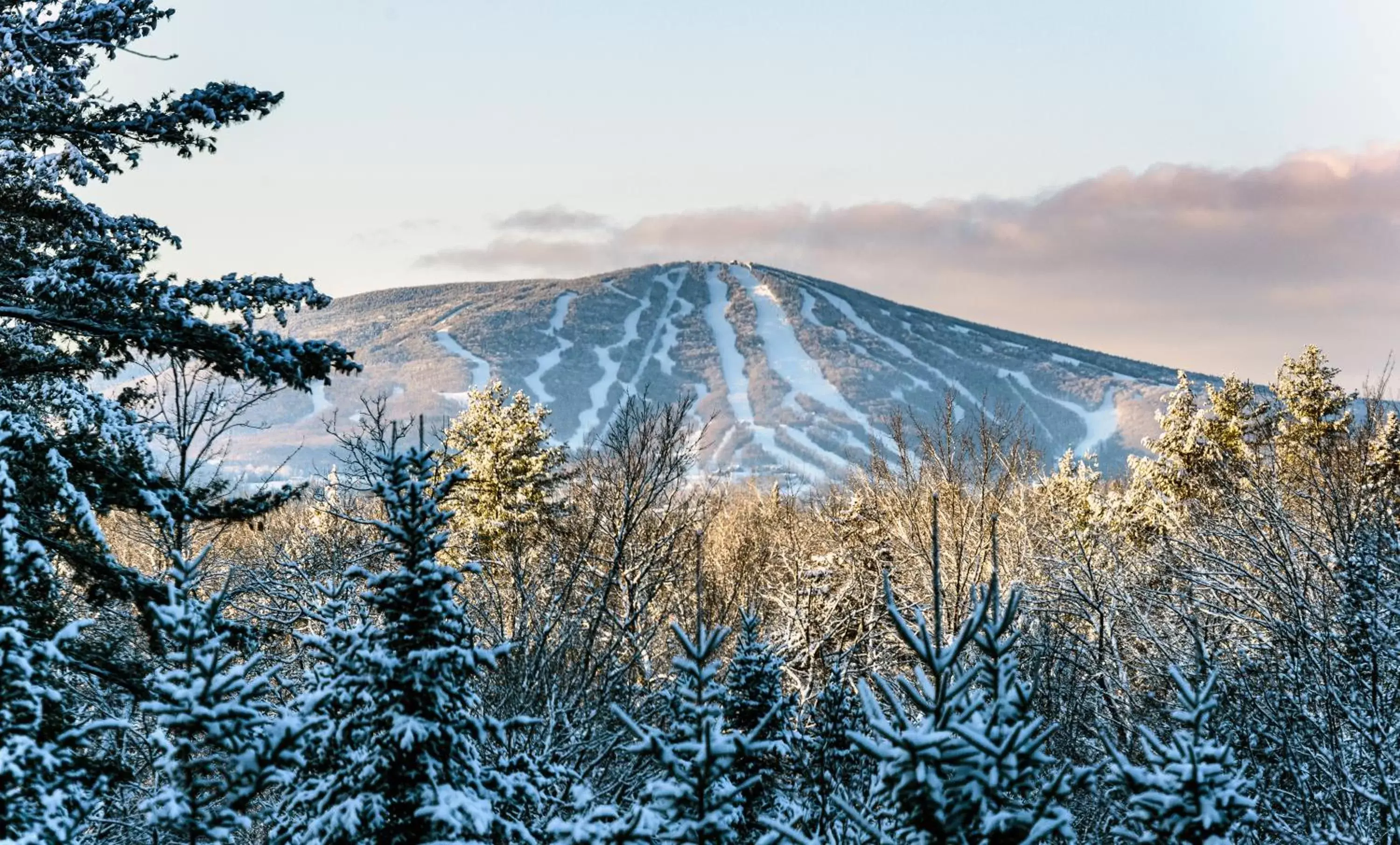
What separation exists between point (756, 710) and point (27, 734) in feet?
15.8

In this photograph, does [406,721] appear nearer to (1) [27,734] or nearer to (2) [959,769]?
(1) [27,734]

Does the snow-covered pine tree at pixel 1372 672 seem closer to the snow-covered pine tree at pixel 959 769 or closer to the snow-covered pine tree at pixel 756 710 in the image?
the snow-covered pine tree at pixel 756 710

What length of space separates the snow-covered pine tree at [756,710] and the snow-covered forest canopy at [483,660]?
35 millimetres

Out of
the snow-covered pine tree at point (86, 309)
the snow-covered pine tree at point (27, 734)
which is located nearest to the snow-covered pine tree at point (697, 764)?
the snow-covered pine tree at point (27, 734)

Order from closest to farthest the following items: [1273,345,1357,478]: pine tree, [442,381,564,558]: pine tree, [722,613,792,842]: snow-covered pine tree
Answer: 1. [722,613,792,842]: snow-covered pine tree
2. [442,381,564,558]: pine tree
3. [1273,345,1357,478]: pine tree

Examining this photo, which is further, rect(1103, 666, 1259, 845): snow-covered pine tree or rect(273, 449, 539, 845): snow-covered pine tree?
rect(273, 449, 539, 845): snow-covered pine tree

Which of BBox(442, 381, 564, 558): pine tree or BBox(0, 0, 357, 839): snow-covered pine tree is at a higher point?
BBox(0, 0, 357, 839): snow-covered pine tree

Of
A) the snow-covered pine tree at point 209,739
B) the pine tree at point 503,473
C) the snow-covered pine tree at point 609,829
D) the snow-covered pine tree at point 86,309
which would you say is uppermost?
the snow-covered pine tree at point 86,309

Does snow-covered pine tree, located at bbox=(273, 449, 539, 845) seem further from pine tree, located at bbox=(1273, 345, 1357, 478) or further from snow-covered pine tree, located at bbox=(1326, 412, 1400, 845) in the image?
pine tree, located at bbox=(1273, 345, 1357, 478)

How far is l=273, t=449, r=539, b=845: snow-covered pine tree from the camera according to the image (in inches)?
187

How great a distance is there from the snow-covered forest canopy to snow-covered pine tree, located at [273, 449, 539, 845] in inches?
0.7

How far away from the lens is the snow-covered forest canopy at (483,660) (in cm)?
433

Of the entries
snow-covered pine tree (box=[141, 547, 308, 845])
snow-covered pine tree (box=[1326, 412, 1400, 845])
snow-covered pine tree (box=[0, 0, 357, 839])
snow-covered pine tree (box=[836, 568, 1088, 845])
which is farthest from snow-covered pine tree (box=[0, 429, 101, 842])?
snow-covered pine tree (box=[1326, 412, 1400, 845])

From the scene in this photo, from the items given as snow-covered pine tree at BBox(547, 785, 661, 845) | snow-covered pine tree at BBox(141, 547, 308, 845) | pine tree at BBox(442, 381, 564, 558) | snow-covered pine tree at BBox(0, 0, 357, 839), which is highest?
snow-covered pine tree at BBox(0, 0, 357, 839)
